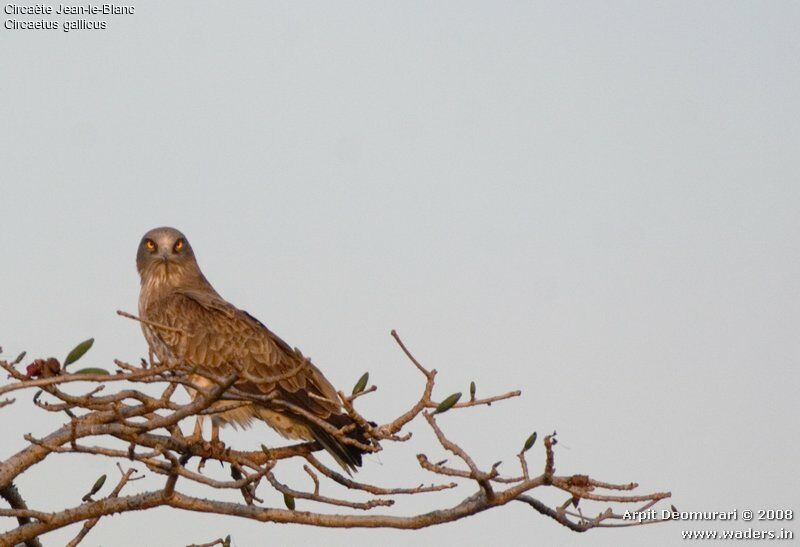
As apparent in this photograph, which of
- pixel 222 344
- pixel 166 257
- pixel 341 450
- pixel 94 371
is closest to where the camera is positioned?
pixel 94 371

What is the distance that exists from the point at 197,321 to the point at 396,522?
4540 mm

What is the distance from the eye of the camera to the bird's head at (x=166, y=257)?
32.9 feet

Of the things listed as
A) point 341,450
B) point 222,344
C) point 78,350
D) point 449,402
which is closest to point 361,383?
point 449,402

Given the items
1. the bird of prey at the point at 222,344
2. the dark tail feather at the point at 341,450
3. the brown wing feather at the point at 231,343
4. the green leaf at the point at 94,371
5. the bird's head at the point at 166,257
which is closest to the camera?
the green leaf at the point at 94,371

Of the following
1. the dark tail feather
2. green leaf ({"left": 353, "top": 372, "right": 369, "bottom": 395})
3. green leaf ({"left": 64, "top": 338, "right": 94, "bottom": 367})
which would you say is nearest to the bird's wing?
the dark tail feather

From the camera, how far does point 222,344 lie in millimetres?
8906

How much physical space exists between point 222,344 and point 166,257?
1.46 meters

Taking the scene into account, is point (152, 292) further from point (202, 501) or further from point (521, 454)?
point (521, 454)

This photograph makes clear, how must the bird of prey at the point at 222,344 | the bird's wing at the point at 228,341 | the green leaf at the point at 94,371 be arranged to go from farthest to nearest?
the bird's wing at the point at 228,341 < the bird of prey at the point at 222,344 < the green leaf at the point at 94,371

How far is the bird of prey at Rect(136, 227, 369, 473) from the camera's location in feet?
25.5

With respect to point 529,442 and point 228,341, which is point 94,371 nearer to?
point 529,442

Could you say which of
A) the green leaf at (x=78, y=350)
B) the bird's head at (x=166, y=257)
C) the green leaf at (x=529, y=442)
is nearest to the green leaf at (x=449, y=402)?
the green leaf at (x=529, y=442)

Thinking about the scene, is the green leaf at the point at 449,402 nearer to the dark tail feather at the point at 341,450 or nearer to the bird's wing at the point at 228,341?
the dark tail feather at the point at 341,450

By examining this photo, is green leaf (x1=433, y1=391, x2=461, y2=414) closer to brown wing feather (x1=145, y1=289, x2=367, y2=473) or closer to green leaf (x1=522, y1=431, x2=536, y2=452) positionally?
green leaf (x1=522, y1=431, x2=536, y2=452)
